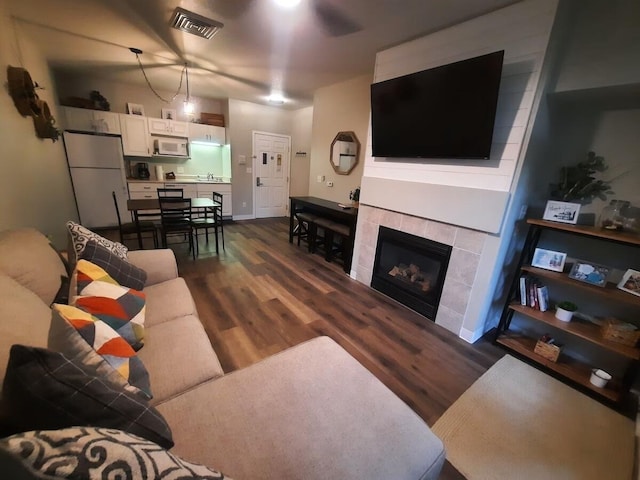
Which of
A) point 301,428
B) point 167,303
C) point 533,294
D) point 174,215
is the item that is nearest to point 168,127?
point 174,215

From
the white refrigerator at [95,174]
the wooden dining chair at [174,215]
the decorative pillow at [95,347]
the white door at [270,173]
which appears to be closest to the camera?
the decorative pillow at [95,347]

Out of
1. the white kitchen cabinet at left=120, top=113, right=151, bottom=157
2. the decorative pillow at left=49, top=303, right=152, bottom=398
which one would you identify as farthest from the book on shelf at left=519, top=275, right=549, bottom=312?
the white kitchen cabinet at left=120, top=113, right=151, bottom=157

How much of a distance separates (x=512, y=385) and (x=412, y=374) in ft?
2.46

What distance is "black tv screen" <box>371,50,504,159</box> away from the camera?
1.93 metres

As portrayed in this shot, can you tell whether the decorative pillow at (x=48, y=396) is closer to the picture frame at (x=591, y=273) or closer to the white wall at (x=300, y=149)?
the picture frame at (x=591, y=273)

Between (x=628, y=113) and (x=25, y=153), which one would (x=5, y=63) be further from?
(x=628, y=113)

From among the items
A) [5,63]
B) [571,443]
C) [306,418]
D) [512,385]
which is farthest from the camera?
[5,63]

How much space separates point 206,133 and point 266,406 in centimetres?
580

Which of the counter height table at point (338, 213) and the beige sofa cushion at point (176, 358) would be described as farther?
the counter height table at point (338, 213)

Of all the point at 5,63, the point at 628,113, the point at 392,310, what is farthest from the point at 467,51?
the point at 5,63

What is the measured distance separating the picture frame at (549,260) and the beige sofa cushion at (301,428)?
1915mm

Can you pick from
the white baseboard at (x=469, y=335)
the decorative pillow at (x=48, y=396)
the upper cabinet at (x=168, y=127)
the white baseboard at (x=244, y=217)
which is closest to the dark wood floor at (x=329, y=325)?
the white baseboard at (x=469, y=335)

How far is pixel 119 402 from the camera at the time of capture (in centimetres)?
67

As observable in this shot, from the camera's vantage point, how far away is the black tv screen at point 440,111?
1.93 m
